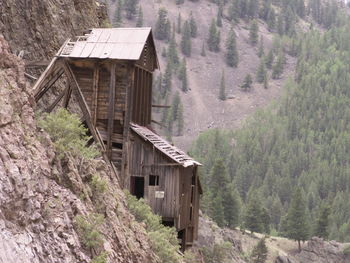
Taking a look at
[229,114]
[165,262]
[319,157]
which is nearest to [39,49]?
[165,262]

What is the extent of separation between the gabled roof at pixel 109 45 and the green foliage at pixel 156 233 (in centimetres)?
625

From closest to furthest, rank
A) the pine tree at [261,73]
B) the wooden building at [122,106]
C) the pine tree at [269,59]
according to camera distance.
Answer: the wooden building at [122,106] < the pine tree at [261,73] < the pine tree at [269,59]

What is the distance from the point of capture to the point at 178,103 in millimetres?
152625

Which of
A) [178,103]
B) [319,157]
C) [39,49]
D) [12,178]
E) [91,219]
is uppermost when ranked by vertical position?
[39,49]

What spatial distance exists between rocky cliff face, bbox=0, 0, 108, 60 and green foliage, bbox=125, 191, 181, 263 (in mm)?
9050

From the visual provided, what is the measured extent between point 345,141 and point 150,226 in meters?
133

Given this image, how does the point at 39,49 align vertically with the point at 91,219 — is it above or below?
above

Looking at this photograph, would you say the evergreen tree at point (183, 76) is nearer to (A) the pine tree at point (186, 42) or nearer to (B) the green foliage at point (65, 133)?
(A) the pine tree at point (186, 42)

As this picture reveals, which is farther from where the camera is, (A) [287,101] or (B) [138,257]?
(A) [287,101]

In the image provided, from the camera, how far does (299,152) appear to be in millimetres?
139625

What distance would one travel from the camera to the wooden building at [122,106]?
2275 cm

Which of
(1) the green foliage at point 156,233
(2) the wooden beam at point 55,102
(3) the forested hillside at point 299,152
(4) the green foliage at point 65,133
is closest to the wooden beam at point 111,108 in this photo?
(2) the wooden beam at point 55,102

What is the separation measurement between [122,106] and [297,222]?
2245 inches

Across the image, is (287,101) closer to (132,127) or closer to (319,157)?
(319,157)
